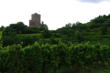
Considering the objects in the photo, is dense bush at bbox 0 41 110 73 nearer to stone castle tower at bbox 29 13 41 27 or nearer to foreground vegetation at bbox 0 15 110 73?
foreground vegetation at bbox 0 15 110 73

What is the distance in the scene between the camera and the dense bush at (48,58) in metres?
7.72

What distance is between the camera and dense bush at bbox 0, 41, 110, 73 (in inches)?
304

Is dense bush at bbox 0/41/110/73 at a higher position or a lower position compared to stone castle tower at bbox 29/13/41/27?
lower

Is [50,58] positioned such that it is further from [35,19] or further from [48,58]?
[35,19]

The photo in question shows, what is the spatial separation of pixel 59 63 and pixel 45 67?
40.2 inches

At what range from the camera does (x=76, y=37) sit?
3662 cm

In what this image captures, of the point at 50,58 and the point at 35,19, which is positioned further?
the point at 35,19

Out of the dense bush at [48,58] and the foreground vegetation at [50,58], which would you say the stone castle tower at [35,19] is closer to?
the foreground vegetation at [50,58]

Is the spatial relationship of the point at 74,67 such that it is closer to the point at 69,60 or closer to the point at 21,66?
the point at 69,60

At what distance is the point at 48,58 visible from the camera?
9086 mm

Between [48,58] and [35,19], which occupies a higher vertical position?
[35,19]

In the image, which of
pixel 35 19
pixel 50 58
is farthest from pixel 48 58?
pixel 35 19

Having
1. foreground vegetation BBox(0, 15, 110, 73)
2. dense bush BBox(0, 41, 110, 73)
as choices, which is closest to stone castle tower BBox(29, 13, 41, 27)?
foreground vegetation BBox(0, 15, 110, 73)

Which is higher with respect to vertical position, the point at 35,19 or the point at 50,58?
the point at 35,19
